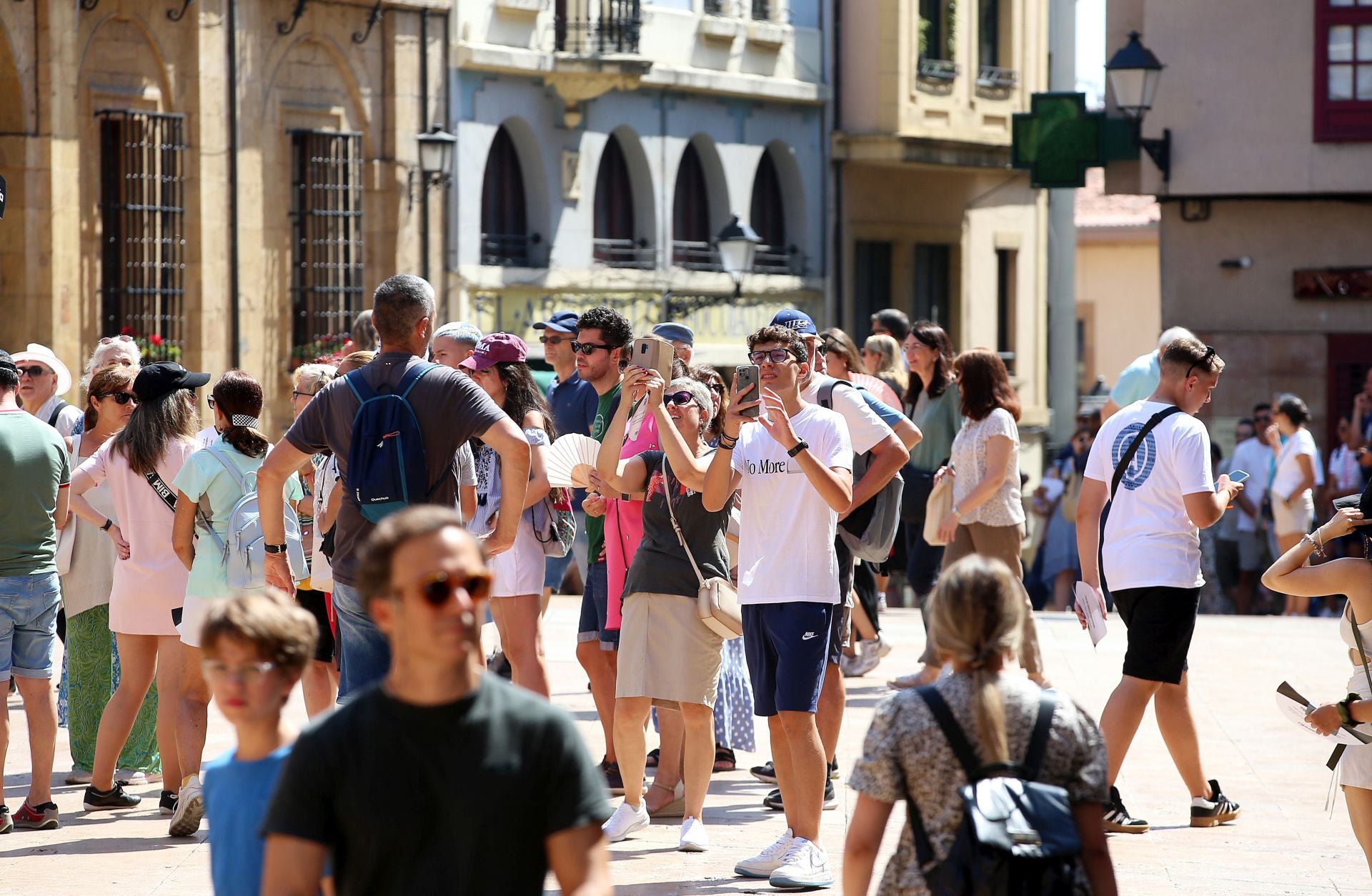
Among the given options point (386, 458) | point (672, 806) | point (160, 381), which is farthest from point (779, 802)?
point (160, 381)

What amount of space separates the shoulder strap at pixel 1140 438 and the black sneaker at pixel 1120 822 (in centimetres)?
122

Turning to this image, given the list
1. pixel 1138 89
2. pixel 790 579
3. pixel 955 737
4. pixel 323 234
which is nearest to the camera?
pixel 955 737

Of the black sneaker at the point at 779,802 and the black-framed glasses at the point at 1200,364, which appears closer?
the black-framed glasses at the point at 1200,364

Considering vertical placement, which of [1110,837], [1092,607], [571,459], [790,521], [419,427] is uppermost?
[419,427]

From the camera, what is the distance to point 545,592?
11.1 meters

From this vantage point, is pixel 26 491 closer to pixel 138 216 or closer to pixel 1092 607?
pixel 1092 607

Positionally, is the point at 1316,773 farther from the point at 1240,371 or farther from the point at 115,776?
the point at 1240,371

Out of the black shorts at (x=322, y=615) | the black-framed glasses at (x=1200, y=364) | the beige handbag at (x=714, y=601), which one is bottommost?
the black shorts at (x=322, y=615)

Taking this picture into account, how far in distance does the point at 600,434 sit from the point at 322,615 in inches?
54.7

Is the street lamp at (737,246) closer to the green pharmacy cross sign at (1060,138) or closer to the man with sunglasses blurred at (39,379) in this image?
the green pharmacy cross sign at (1060,138)

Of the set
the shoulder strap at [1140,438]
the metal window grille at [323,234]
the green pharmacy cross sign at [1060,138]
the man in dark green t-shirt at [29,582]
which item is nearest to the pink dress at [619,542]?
the shoulder strap at [1140,438]

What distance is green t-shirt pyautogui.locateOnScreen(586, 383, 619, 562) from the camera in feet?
29.4

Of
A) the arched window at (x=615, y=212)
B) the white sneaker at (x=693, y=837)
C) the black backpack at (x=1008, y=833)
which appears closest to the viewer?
the black backpack at (x=1008, y=833)

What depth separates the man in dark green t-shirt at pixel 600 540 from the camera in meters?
8.98
